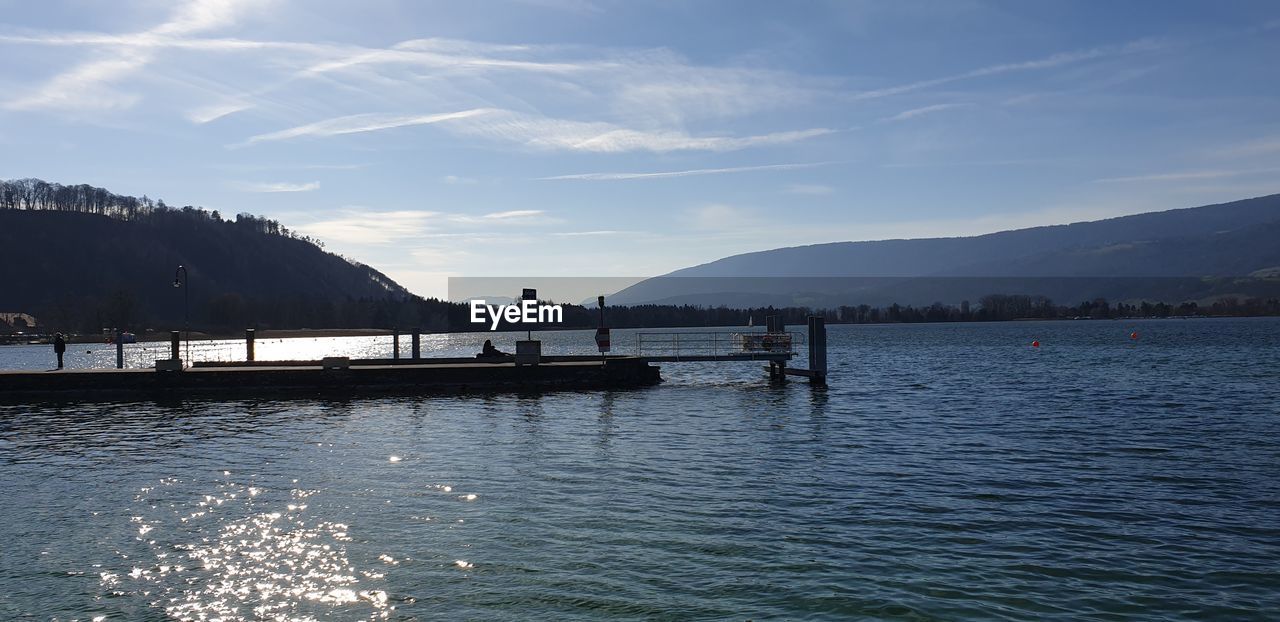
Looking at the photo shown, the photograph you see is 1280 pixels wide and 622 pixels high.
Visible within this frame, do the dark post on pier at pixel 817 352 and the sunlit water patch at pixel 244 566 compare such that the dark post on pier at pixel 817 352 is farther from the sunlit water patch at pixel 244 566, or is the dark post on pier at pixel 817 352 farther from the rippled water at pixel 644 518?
the sunlit water patch at pixel 244 566

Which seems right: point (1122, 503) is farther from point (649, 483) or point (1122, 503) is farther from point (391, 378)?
point (391, 378)

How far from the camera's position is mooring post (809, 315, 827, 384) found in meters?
47.6

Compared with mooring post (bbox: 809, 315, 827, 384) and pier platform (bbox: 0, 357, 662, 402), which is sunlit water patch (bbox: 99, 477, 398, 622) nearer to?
pier platform (bbox: 0, 357, 662, 402)

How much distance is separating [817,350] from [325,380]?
90.8 feet

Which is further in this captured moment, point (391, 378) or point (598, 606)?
point (391, 378)

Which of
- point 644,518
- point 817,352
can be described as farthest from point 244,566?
point 817,352

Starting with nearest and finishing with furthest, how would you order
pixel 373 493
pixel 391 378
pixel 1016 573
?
pixel 1016 573, pixel 373 493, pixel 391 378

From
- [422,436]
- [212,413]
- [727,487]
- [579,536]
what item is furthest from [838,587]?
[212,413]

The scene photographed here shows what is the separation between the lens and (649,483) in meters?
18.7

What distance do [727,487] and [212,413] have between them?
26.3 m

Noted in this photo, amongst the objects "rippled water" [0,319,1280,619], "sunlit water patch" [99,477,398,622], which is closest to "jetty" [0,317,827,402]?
"rippled water" [0,319,1280,619]

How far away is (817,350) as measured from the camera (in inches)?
1909

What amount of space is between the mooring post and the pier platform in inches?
390

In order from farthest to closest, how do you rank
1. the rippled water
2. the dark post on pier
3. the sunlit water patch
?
the dark post on pier, the rippled water, the sunlit water patch
